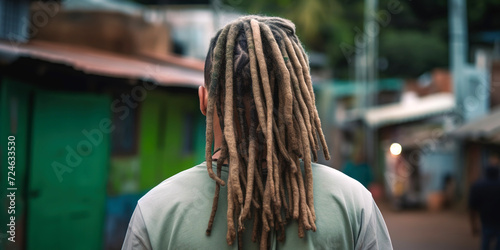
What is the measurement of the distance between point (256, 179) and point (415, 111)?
72.7ft

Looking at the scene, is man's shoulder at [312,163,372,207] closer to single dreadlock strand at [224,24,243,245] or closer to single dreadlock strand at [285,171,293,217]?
single dreadlock strand at [285,171,293,217]

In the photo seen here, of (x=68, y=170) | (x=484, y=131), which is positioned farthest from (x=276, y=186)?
(x=484, y=131)

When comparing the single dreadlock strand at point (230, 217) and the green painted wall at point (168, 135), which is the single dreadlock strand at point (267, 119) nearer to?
the single dreadlock strand at point (230, 217)

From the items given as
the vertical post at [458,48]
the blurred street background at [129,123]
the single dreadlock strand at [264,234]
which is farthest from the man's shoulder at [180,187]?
the vertical post at [458,48]

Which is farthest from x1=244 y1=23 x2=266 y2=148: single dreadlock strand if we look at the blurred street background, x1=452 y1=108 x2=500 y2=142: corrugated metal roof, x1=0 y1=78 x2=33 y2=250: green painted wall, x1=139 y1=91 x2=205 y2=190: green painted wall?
x1=452 y1=108 x2=500 y2=142: corrugated metal roof

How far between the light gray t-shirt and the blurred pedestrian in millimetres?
6137

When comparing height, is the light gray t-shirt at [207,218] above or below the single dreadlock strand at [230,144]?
below

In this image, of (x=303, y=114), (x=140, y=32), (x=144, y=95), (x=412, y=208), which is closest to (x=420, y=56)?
(x=412, y=208)

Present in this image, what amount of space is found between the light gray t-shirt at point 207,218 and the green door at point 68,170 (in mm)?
4963

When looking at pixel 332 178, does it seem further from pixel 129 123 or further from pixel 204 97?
pixel 129 123

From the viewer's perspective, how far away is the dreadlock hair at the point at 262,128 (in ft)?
5.31

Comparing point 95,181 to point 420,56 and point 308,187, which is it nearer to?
point 308,187

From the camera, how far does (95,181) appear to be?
24.2 feet

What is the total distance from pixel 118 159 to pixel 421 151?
52.3 feet
